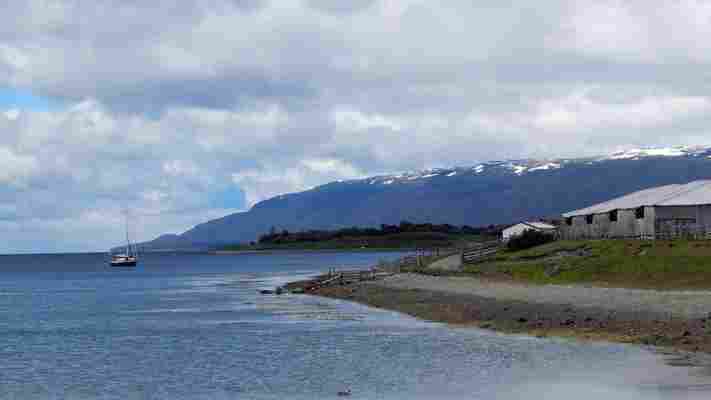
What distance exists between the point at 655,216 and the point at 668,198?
2865mm

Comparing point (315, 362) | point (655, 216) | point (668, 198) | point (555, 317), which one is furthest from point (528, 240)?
point (315, 362)

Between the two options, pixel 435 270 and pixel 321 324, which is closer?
pixel 321 324

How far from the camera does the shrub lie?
84.6m

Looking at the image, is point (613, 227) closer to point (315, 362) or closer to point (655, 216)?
point (655, 216)

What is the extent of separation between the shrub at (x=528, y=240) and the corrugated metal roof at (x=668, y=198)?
18.5 feet

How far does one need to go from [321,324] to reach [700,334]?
74.0 ft

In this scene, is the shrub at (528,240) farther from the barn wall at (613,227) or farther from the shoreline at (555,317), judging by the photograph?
the shoreline at (555,317)

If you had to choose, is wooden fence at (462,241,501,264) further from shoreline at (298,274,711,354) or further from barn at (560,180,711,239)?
shoreline at (298,274,711,354)

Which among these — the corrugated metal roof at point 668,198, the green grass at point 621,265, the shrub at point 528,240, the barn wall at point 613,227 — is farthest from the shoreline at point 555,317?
the corrugated metal roof at point 668,198

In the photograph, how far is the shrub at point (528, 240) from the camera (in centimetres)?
8456

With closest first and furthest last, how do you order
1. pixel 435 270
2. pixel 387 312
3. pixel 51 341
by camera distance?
pixel 51 341, pixel 387 312, pixel 435 270

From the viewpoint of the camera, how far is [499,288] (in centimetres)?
5975

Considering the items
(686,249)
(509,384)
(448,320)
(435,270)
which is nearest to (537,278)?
(686,249)

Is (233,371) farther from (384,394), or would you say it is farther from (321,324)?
(321,324)
